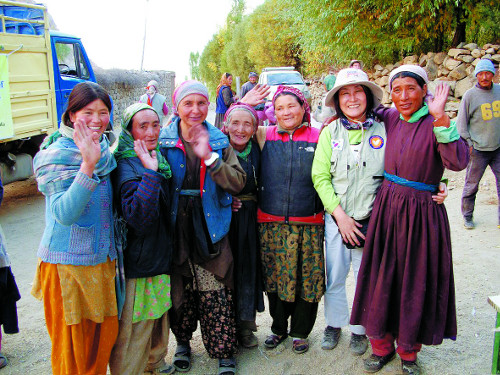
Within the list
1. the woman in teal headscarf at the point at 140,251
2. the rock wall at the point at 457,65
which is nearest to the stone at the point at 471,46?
the rock wall at the point at 457,65

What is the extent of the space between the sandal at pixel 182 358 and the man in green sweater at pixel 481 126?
4145 mm

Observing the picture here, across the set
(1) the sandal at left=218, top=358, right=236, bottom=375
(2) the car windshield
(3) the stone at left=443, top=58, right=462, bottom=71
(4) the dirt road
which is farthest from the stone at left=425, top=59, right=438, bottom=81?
(1) the sandal at left=218, top=358, right=236, bottom=375

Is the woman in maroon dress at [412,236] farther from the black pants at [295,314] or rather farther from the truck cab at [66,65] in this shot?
the truck cab at [66,65]

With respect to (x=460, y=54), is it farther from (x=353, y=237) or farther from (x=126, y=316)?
(x=126, y=316)

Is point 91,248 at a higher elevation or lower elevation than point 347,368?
higher

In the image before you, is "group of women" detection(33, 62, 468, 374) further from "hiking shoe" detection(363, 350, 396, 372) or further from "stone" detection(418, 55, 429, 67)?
"stone" detection(418, 55, 429, 67)

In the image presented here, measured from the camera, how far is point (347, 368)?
2.67 metres

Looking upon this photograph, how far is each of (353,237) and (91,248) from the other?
1.52 m

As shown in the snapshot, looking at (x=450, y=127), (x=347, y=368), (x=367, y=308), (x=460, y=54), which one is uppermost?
(x=460, y=54)

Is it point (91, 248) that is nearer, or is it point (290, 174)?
point (91, 248)

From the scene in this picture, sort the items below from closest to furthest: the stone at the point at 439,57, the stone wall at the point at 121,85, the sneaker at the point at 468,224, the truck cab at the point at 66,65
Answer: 1. the sneaker at the point at 468,224
2. the truck cab at the point at 66,65
3. the stone at the point at 439,57
4. the stone wall at the point at 121,85

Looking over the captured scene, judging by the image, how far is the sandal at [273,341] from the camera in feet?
9.49

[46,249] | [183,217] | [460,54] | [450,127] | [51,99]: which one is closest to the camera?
[46,249]

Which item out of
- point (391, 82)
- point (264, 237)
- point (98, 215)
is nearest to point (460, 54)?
point (391, 82)
